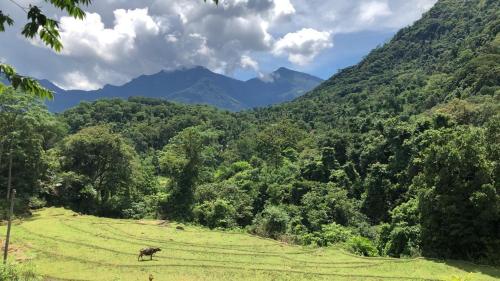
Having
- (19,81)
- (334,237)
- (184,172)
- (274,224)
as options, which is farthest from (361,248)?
(19,81)

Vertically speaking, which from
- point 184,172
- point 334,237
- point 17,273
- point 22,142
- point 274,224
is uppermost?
point 22,142

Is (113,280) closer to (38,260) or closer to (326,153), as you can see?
(38,260)

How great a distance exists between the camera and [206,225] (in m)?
36.2

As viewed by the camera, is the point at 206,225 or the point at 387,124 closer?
the point at 206,225

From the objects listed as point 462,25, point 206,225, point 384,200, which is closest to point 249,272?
point 206,225

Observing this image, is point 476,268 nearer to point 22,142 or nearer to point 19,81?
point 19,81

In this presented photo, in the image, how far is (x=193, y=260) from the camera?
838 inches

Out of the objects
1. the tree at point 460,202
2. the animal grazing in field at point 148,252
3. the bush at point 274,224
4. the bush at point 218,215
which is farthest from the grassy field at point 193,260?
the bush at point 218,215

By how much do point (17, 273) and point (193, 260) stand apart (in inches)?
348

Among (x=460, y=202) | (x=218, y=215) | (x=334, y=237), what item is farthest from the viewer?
(x=218, y=215)

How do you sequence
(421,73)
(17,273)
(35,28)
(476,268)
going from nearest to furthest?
(35,28)
(17,273)
(476,268)
(421,73)

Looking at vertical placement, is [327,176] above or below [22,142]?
below

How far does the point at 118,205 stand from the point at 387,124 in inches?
1187

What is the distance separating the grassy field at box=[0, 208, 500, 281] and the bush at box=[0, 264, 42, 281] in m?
3.44
